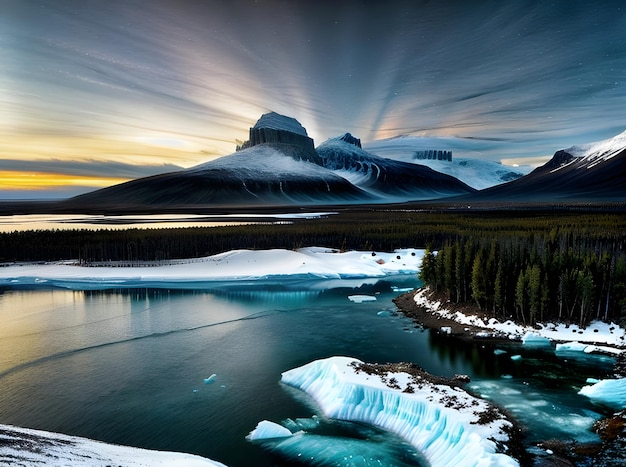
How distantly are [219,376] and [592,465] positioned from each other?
22.3 meters

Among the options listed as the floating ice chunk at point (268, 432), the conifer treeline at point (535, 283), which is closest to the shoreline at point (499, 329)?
the conifer treeline at point (535, 283)

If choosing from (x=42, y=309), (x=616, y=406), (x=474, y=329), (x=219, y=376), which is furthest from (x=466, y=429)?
(x=42, y=309)

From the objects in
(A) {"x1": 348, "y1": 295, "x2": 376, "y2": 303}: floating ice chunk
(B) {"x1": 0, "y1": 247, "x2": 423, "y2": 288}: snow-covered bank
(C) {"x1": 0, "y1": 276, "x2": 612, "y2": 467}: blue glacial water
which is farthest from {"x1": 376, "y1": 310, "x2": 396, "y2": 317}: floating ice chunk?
(B) {"x1": 0, "y1": 247, "x2": 423, "y2": 288}: snow-covered bank

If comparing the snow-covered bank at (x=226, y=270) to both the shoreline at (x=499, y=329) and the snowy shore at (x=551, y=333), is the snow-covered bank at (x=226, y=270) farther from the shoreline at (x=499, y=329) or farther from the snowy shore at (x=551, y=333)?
the snowy shore at (x=551, y=333)

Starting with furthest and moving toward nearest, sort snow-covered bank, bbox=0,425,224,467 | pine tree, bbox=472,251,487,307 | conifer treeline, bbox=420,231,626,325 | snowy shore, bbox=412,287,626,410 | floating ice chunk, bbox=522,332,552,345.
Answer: pine tree, bbox=472,251,487,307 < conifer treeline, bbox=420,231,626,325 < floating ice chunk, bbox=522,332,552,345 < snowy shore, bbox=412,287,626,410 < snow-covered bank, bbox=0,425,224,467

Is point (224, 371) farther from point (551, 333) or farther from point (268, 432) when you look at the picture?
point (551, 333)

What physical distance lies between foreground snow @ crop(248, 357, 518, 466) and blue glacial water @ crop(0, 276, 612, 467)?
86 centimetres

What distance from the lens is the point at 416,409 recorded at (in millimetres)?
22297

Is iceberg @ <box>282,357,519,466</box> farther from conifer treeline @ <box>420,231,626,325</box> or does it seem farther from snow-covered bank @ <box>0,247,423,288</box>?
snow-covered bank @ <box>0,247,423,288</box>

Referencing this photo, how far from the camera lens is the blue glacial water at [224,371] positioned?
21.7 m

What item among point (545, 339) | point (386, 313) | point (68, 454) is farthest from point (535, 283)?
point (68, 454)

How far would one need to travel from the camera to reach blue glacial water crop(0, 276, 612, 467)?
2166cm

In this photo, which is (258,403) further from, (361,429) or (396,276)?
(396,276)

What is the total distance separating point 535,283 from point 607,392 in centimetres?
1376
